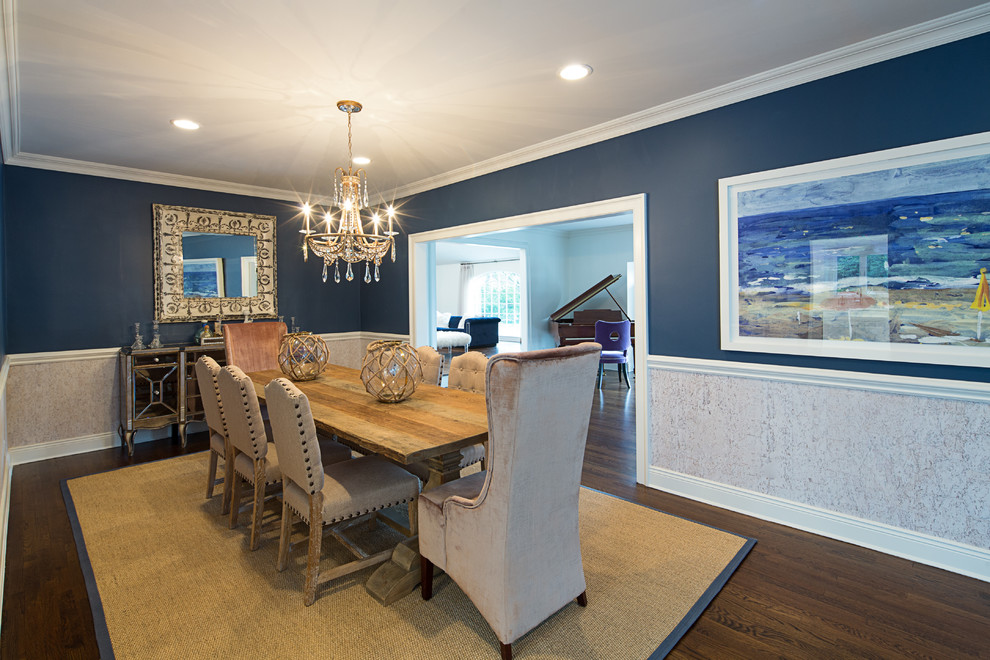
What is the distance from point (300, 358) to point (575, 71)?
7.81ft

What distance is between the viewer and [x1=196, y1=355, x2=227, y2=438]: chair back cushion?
2.74 metres

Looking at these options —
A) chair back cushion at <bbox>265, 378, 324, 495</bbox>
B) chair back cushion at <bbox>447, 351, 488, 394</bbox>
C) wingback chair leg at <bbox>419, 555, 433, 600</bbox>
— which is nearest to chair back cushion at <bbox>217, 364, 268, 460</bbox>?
chair back cushion at <bbox>265, 378, 324, 495</bbox>

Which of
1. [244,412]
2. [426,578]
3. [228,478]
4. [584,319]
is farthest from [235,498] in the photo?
[584,319]

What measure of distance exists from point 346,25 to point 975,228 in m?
2.88

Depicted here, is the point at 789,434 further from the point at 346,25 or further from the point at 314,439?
the point at 346,25

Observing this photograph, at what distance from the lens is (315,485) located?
6.54 ft

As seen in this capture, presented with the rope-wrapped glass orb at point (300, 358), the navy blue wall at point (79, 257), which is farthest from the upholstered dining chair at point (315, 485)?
the navy blue wall at point (79, 257)

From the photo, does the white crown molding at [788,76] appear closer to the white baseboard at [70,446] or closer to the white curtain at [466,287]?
the white baseboard at [70,446]

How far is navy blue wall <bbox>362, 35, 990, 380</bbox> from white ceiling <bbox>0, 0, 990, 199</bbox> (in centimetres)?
10

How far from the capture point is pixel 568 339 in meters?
7.52

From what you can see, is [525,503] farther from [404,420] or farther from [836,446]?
[836,446]

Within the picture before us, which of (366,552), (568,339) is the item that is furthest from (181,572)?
(568,339)

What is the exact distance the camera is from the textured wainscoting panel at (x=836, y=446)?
226 cm

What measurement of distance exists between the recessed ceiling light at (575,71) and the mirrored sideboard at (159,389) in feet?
12.1
